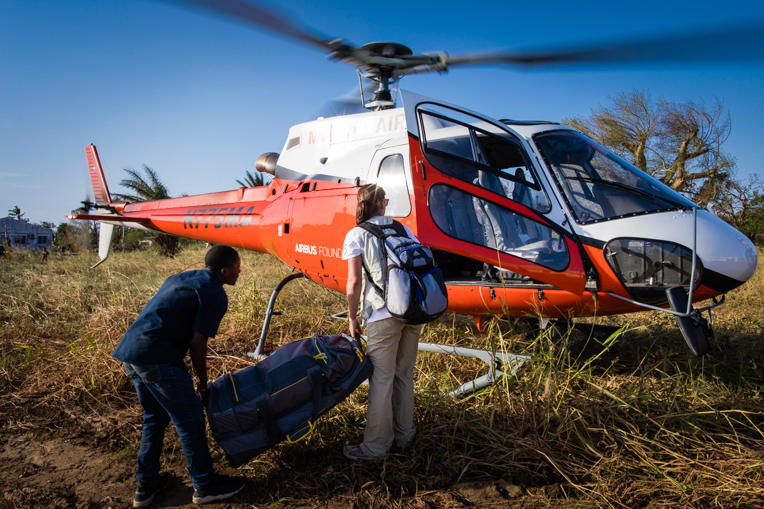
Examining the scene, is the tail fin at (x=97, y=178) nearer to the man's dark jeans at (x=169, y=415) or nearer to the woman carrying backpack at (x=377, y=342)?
the man's dark jeans at (x=169, y=415)

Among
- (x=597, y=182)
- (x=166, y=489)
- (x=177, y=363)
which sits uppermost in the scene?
(x=597, y=182)

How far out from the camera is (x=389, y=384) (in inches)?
102

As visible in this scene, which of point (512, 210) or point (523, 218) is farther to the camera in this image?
point (523, 218)

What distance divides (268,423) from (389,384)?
732 mm

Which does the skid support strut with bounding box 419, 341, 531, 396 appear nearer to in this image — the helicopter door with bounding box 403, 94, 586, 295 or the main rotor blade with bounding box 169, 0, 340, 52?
the helicopter door with bounding box 403, 94, 586, 295

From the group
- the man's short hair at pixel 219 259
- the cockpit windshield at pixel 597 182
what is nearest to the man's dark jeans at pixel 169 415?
the man's short hair at pixel 219 259

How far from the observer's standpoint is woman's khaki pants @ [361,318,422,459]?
2557 millimetres

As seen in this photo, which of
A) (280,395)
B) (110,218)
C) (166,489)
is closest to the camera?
(280,395)

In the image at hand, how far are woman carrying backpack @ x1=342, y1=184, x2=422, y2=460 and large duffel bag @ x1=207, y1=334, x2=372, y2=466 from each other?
14cm

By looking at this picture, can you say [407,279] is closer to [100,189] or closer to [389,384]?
[389,384]

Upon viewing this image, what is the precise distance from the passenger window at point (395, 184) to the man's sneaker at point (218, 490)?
93.5 inches

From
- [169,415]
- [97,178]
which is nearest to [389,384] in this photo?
[169,415]

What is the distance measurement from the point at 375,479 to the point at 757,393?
10.0 feet

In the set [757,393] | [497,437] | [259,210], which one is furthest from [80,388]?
[757,393]
